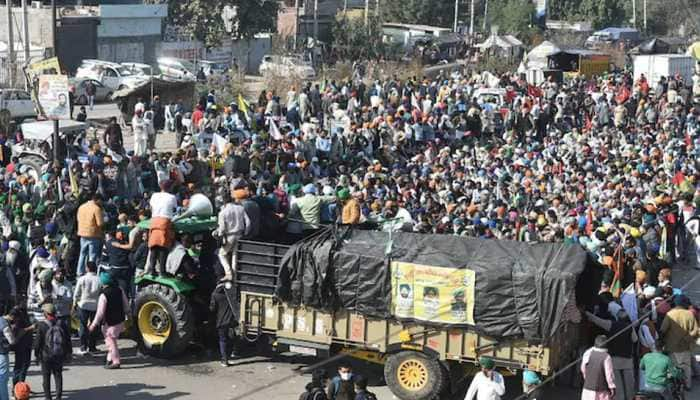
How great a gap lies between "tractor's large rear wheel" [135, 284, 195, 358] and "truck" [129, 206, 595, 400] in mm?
13

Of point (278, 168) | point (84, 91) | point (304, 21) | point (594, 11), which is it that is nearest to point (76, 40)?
point (84, 91)

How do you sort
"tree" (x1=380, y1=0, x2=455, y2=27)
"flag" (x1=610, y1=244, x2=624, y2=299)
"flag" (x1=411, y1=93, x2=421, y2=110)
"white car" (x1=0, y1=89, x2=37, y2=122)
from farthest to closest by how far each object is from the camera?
"tree" (x1=380, y1=0, x2=455, y2=27) → "white car" (x1=0, y1=89, x2=37, y2=122) → "flag" (x1=411, y1=93, x2=421, y2=110) → "flag" (x1=610, y1=244, x2=624, y2=299)

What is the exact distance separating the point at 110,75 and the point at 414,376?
31.9 metres

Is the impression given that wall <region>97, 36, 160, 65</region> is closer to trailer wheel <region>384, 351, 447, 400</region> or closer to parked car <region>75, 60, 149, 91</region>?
parked car <region>75, 60, 149, 91</region>

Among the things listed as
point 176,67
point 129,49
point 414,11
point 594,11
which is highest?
point 594,11

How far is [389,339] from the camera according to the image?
14258mm

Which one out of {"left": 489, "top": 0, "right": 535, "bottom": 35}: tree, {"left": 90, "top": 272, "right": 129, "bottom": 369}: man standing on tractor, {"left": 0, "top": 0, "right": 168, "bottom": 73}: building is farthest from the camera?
{"left": 489, "top": 0, "right": 535, "bottom": 35}: tree

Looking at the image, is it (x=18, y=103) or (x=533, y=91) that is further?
(x=533, y=91)

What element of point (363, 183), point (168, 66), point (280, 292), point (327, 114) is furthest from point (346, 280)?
point (168, 66)

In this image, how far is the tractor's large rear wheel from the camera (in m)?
15.3

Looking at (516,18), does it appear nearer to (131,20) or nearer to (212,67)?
(212,67)

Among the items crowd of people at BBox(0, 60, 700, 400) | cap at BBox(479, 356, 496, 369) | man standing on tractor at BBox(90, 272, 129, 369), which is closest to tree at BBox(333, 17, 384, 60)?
crowd of people at BBox(0, 60, 700, 400)

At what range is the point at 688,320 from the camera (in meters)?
14.9

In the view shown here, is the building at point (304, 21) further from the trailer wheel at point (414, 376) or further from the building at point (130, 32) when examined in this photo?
the trailer wheel at point (414, 376)
